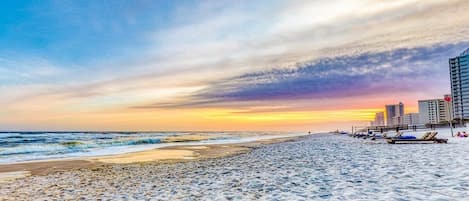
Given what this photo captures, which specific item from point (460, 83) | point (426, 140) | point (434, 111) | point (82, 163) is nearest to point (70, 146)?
point (82, 163)

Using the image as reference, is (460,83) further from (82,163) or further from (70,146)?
(82,163)

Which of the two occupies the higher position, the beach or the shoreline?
the beach

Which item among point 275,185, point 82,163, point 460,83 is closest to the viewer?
point 275,185

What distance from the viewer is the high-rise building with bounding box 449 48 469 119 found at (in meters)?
127

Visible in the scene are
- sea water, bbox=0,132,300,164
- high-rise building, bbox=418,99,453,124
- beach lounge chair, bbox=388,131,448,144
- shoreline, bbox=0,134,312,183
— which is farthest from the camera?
high-rise building, bbox=418,99,453,124

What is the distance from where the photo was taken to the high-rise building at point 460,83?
127m

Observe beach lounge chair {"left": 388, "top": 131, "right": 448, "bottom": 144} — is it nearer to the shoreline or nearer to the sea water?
the shoreline

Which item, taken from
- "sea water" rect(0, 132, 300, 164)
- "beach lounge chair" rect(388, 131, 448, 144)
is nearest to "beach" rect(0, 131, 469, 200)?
"beach lounge chair" rect(388, 131, 448, 144)

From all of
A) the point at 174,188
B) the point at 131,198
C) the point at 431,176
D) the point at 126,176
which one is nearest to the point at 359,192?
the point at 431,176

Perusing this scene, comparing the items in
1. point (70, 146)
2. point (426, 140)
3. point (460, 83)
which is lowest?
point (70, 146)

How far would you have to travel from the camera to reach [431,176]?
31.2ft

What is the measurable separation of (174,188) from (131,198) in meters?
1.47

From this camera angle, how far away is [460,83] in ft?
430

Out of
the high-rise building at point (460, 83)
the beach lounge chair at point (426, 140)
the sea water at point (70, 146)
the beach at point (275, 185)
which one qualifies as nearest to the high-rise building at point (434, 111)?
the high-rise building at point (460, 83)
